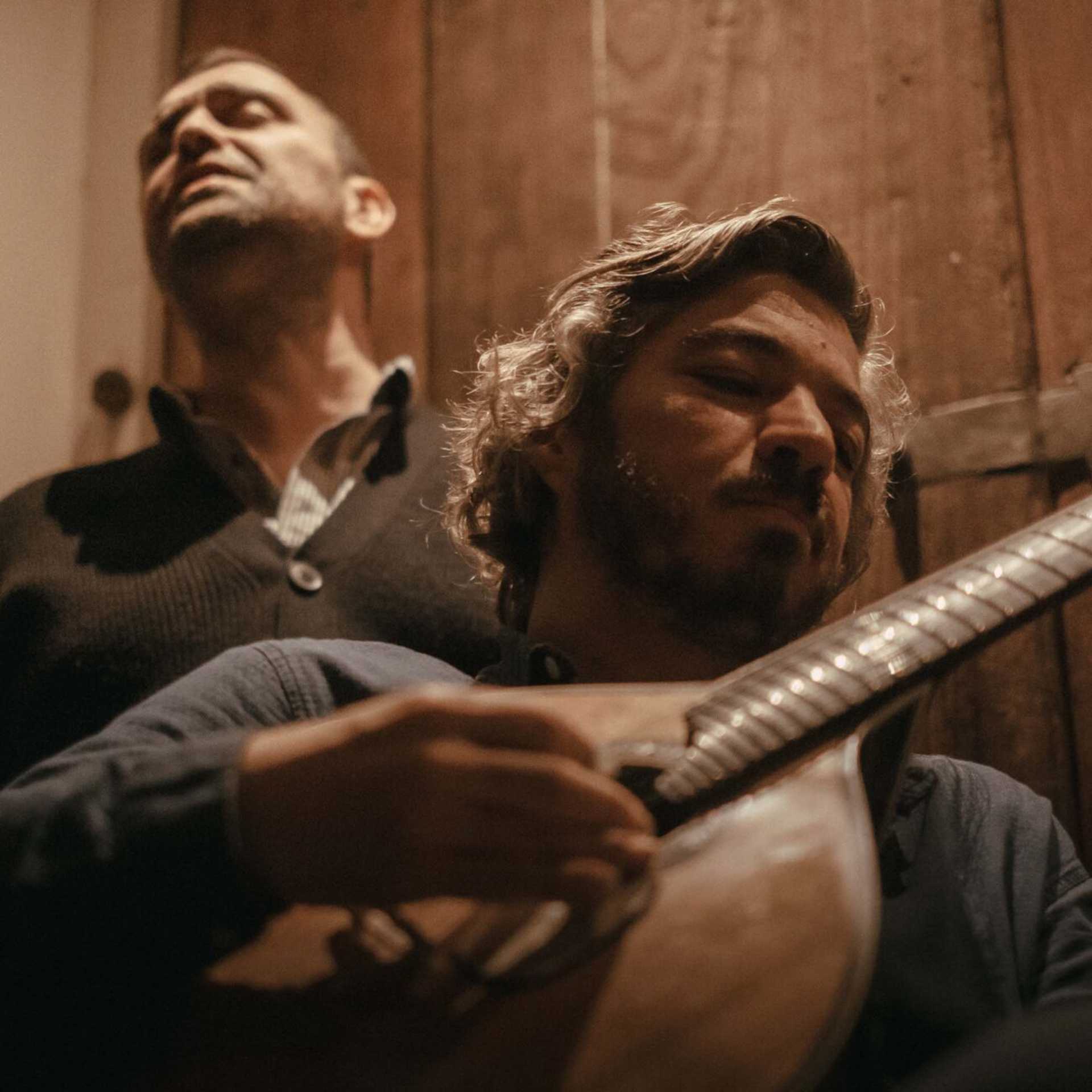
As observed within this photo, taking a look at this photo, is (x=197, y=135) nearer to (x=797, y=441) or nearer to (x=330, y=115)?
(x=330, y=115)

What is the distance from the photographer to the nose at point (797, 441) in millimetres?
936

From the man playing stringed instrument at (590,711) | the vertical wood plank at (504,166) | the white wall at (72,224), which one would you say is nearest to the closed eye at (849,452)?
the man playing stringed instrument at (590,711)

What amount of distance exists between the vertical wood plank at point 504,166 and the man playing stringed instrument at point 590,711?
29cm

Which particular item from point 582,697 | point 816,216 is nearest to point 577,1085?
point 582,697

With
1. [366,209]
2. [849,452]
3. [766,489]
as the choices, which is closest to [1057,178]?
[849,452]

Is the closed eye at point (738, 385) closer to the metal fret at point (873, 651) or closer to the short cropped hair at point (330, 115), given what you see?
the metal fret at point (873, 651)

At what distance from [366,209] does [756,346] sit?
Result: 826mm

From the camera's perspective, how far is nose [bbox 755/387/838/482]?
3.07ft

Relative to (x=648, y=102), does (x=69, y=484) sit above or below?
below

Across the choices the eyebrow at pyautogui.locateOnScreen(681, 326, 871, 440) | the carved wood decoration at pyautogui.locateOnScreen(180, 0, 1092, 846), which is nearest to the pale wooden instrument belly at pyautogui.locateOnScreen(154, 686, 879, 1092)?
the eyebrow at pyautogui.locateOnScreen(681, 326, 871, 440)

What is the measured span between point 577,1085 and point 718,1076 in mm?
57

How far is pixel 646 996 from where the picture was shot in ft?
1.73

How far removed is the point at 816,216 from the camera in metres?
1.36

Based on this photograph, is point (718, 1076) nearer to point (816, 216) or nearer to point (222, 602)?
point (222, 602)
